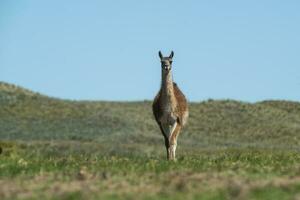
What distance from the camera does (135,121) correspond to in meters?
87.9

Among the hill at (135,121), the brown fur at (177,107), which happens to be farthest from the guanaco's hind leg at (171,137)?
the hill at (135,121)

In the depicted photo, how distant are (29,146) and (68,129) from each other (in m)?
23.6

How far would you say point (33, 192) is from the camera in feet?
41.9

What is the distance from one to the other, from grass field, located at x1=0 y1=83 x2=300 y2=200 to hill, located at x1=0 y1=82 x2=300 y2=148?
0.32 ft

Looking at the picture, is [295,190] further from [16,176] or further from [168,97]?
[168,97]

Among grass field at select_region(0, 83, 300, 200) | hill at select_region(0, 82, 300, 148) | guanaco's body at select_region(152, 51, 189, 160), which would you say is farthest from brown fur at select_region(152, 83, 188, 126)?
hill at select_region(0, 82, 300, 148)

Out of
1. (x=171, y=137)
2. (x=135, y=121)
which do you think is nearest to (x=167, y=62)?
(x=171, y=137)

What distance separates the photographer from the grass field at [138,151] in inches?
508

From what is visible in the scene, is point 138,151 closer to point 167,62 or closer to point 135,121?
point 167,62

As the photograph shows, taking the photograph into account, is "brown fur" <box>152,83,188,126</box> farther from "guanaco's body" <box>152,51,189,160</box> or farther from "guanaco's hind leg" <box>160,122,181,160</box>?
"guanaco's hind leg" <box>160,122,181,160</box>

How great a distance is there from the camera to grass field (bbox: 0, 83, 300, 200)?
12.9m

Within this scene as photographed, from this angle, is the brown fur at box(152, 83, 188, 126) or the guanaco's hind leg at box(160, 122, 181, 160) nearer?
the guanaco's hind leg at box(160, 122, 181, 160)

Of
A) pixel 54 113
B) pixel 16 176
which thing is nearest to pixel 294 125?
pixel 54 113

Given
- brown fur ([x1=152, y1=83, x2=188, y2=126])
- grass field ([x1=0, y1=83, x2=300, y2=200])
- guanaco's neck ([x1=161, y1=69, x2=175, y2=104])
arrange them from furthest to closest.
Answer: guanaco's neck ([x1=161, y1=69, x2=175, y2=104]), brown fur ([x1=152, y1=83, x2=188, y2=126]), grass field ([x1=0, y1=83, x2=300, y2=200])
